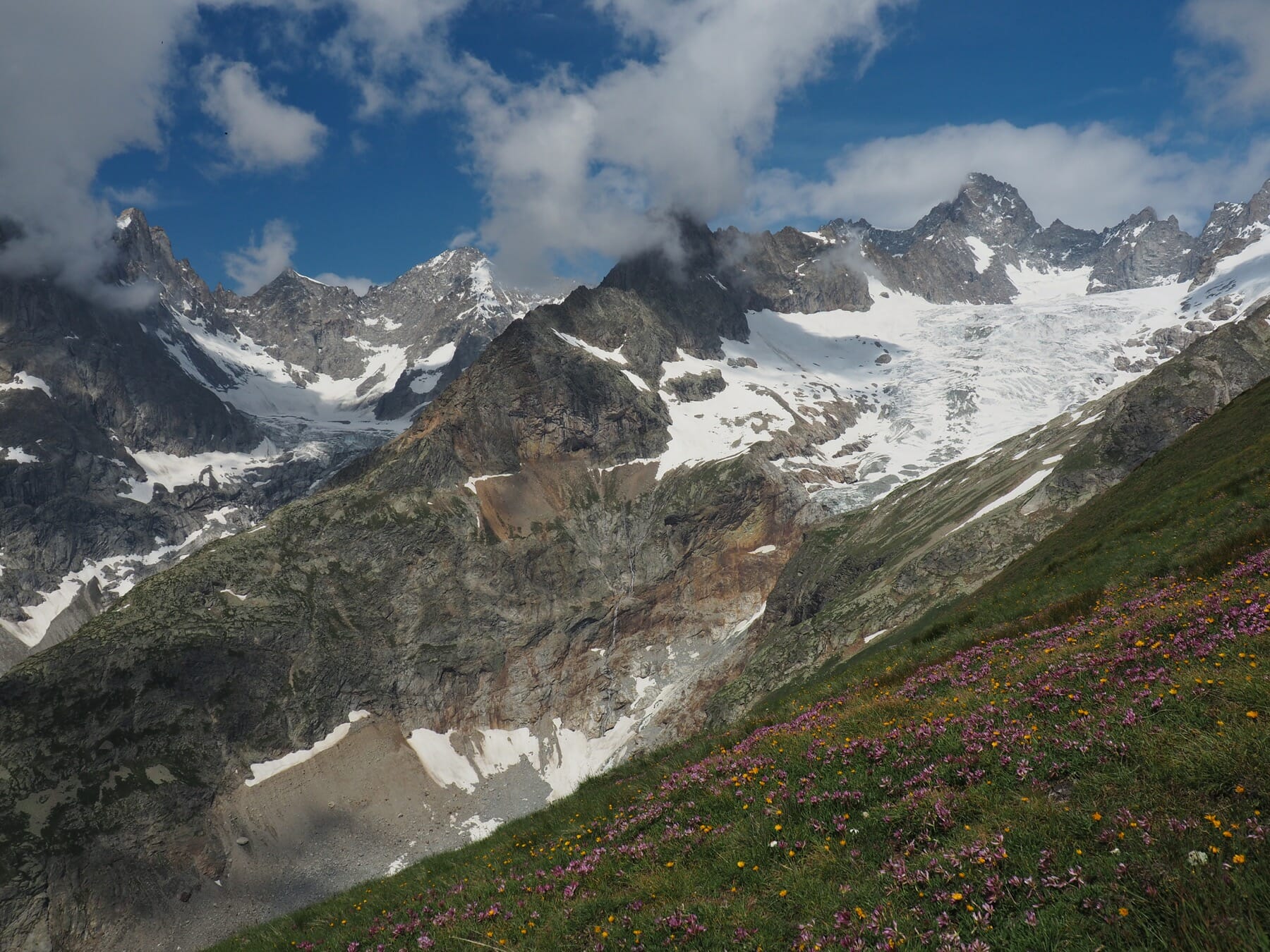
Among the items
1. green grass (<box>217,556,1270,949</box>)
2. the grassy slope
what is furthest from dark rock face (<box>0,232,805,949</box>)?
green grass (<box>217,556,1270,949</box>)

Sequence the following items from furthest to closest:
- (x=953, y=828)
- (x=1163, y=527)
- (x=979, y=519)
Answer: (x=979, y=519) < (x=1163, y=527) < (x=953, y=828)

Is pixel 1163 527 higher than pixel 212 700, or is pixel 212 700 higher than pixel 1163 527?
pixel 212 700

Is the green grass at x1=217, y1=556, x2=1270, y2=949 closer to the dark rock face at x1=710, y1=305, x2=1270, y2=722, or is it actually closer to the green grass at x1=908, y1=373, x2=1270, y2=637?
the green grass at x1=908, y1=373, x2=1270, y2=637

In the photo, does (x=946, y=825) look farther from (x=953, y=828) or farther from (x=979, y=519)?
(x=979, y=519)

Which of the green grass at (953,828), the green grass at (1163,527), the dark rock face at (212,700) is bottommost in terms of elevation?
the green grass at (1163,527)

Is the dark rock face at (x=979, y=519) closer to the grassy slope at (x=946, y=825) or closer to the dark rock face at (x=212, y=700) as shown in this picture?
the dark rock face at (x=212, y=700)

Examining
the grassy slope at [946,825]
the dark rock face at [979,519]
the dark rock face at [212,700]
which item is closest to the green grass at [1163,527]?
the grassy slope at [946,825]

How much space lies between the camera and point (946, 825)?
28.1 feet

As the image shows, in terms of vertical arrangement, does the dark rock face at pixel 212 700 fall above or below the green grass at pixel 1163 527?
above

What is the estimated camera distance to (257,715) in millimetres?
163250

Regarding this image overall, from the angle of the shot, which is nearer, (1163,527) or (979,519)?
(1163,527)

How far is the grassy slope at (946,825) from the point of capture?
646cm

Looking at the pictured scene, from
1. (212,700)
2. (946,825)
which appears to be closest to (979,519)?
(946,825)

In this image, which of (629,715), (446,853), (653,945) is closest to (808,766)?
(653,945)
